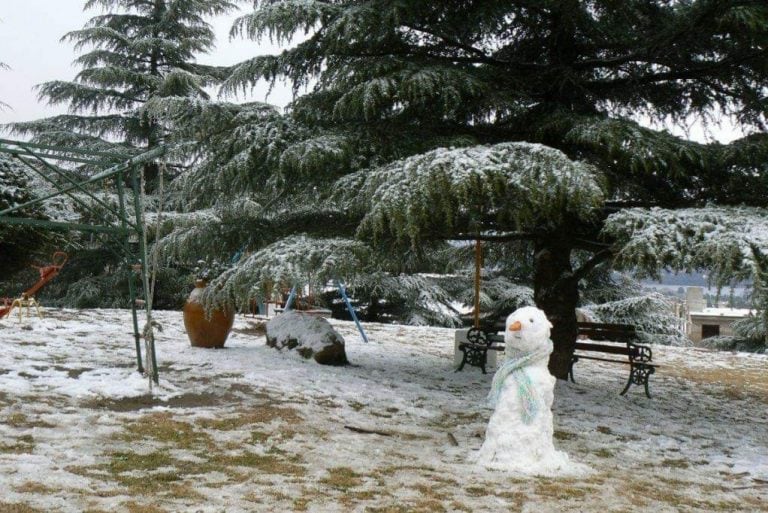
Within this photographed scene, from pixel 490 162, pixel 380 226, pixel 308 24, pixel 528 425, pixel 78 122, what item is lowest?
pixel 528 425

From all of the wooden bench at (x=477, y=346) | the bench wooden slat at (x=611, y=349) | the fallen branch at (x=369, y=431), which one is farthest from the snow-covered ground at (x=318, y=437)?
the bench wooden slat at (x=611, y=349)

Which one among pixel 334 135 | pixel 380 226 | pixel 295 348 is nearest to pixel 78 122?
pixel 295 348

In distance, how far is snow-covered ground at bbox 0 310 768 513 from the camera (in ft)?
11.1

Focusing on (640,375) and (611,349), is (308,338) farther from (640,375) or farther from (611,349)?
(640,375)

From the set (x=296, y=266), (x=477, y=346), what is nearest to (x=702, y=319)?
(x=477, y=346)

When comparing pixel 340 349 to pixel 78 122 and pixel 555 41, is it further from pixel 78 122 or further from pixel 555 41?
pixel 78 122

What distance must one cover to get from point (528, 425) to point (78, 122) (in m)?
16.4

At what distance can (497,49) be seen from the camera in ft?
24.5

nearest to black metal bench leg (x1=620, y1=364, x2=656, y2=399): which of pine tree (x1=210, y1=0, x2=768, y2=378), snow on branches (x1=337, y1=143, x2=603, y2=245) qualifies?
pine tree (x1=210, y1=0, x2=768, y2=378)

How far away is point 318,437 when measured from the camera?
15.1 ft

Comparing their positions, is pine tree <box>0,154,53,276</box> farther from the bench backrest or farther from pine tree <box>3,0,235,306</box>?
pine tree <box>3,0,235,306</box>

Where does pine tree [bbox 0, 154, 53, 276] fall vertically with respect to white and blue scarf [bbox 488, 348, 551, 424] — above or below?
above

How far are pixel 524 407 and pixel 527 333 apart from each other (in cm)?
46

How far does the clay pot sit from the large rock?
1.97 feet
